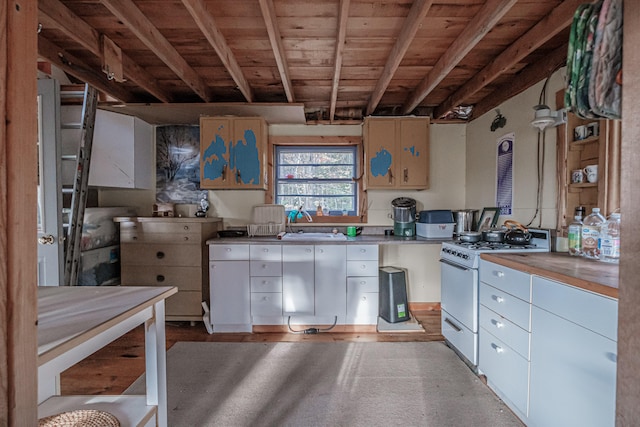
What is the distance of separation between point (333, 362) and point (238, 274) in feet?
3.92

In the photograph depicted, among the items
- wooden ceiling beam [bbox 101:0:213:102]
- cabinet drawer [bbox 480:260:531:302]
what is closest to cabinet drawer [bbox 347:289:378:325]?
cabinet drawer [bbox 480:260:531:302]

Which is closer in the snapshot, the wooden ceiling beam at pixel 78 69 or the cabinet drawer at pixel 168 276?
the wooden ceiling beam at pixel 78 69

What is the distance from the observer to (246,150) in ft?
9.83

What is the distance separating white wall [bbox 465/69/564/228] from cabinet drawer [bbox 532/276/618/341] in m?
1.03

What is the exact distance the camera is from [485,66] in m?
2.45

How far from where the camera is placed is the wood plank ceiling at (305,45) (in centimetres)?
172

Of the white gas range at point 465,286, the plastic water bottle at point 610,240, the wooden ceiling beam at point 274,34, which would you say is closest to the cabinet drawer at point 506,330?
the white gas range at point 465,286

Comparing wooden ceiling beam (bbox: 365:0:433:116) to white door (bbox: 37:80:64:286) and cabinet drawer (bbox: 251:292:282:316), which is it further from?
white door (bbox: 37:80:64:286)

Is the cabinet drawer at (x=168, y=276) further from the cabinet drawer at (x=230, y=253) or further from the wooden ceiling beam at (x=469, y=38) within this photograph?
the wooden ceiling beam at (x=469, y=38)

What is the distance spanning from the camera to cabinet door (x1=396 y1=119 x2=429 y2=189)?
3.07 m

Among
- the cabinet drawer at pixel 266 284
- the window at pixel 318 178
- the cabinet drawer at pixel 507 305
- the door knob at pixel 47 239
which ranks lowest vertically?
the cabinet drawer at pixel 266 284

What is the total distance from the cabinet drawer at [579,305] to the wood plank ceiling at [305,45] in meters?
1.48

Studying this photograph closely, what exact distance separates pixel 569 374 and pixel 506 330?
45cm

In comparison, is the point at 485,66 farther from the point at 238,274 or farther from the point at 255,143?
the point at 238,274
